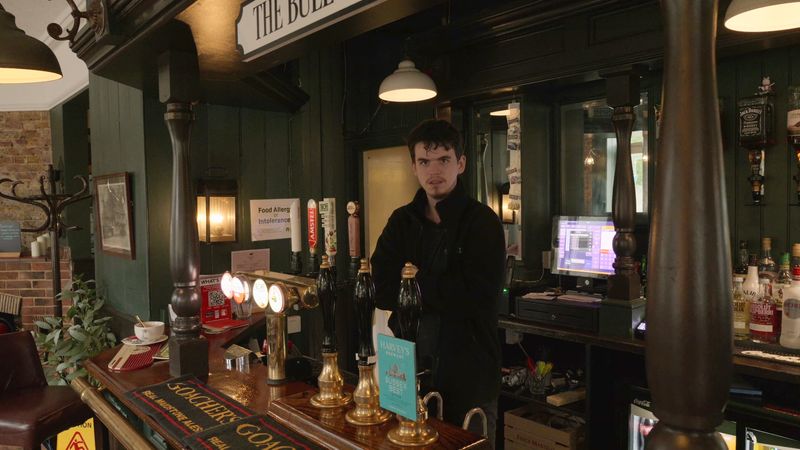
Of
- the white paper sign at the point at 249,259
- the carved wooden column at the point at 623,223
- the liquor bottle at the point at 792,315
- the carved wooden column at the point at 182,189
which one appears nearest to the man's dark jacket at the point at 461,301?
the carved wooden column at the point at 182,189

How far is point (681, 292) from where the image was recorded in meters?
0.77

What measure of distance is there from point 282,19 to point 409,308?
108cm

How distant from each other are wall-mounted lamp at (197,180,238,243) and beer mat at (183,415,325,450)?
2507mm

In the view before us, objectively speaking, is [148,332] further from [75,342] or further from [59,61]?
[59,61]

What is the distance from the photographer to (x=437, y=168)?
6.24ft

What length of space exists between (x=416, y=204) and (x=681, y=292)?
1.35 m

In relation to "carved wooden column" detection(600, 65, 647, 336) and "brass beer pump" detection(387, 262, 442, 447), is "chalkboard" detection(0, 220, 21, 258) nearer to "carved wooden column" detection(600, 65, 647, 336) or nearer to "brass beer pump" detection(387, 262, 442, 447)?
"carved wooden column" detection(600, 65, 647, 336)

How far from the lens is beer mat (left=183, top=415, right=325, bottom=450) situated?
56.0 inches

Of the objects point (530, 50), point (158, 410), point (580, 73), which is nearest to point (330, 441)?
point (158, 410)

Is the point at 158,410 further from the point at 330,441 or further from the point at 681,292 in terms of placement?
the point at 681,292

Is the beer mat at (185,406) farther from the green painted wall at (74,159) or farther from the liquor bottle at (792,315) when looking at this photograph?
the green painted wall at (74,159)

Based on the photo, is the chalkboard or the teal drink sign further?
the chalkboard

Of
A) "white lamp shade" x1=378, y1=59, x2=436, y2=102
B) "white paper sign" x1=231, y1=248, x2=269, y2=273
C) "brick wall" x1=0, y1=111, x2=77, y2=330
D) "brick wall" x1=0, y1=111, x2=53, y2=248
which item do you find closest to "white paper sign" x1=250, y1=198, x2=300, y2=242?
"white paper sign" x1=231, y1=248, x2=269, y2=273

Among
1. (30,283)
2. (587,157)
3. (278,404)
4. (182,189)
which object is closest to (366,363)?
(278,404)
